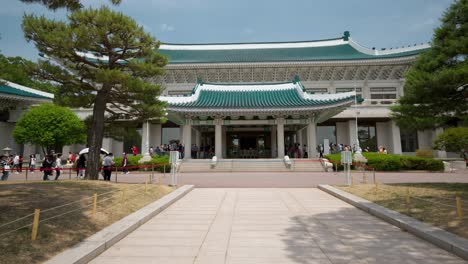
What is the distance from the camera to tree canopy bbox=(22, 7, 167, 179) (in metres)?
9.79

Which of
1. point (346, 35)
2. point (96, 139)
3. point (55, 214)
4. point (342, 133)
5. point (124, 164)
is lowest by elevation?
point (55, 214)

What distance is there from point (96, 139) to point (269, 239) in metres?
9.00

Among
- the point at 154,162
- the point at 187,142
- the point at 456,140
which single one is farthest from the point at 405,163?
the point at 154,162

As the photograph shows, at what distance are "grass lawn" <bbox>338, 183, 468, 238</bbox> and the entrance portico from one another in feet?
39.8

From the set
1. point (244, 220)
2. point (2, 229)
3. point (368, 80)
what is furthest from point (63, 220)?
point (368, 80)

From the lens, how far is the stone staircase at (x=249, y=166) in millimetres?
21281

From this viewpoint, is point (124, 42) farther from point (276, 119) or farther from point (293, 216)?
point (276, 119)

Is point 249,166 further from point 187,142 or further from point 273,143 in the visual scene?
point 273,143

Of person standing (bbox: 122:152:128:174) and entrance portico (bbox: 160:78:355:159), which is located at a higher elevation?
entrance portico (bbox: 160:78:355:159)

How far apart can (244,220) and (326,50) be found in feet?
118

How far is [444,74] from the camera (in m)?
8.41

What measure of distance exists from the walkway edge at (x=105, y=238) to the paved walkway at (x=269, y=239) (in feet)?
0.44

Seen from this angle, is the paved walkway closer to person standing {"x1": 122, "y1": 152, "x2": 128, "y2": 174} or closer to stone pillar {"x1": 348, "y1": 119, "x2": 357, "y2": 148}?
person standing {"x1": 122, "y1": 152, "x2": 128, "y2": 174}

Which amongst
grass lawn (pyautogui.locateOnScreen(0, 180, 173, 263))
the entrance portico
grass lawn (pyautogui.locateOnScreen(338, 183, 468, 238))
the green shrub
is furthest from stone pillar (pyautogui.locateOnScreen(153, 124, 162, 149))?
grass lawn (pyautogui.locateOnScreen(338, 183, 468, 238))
